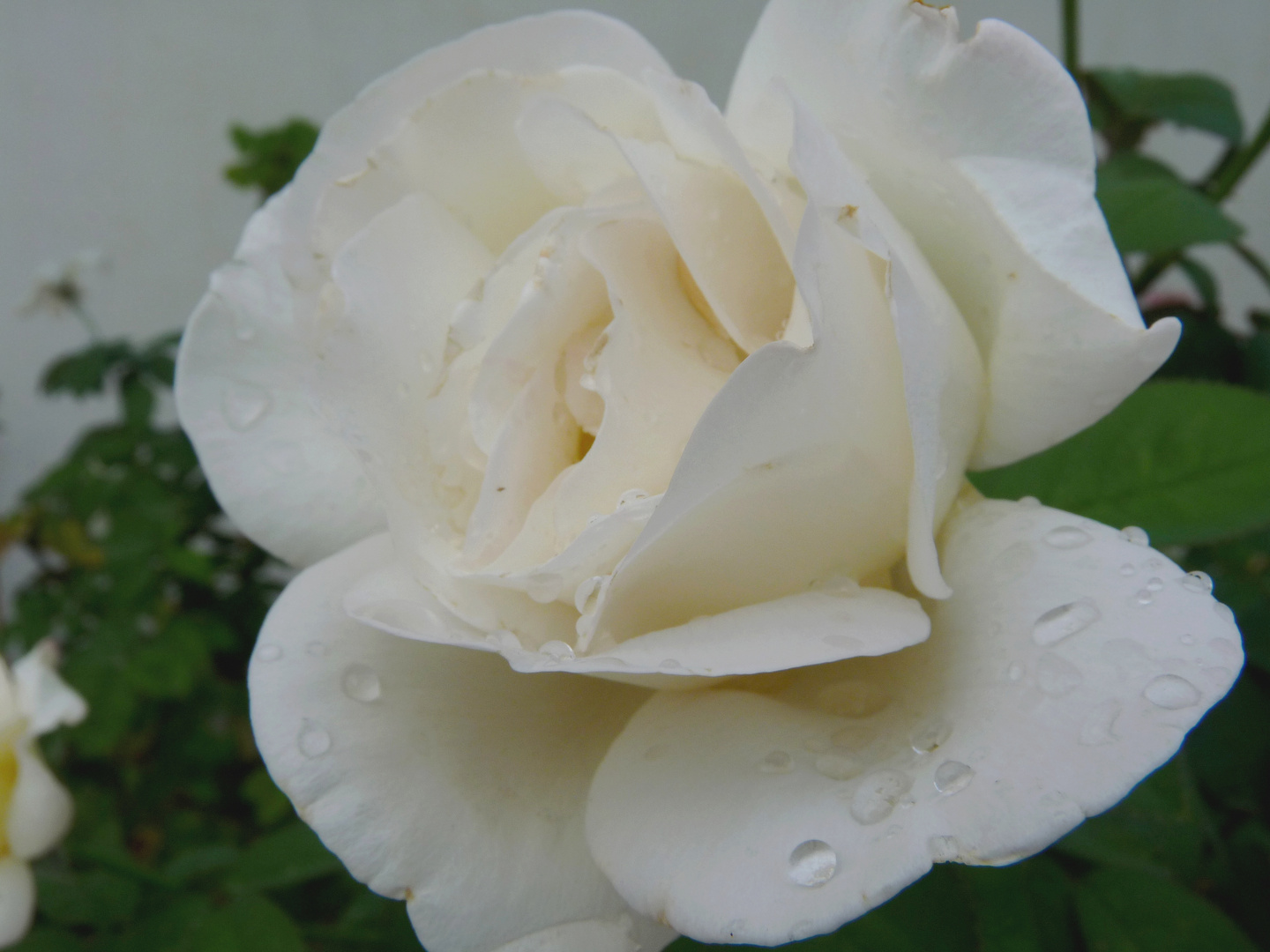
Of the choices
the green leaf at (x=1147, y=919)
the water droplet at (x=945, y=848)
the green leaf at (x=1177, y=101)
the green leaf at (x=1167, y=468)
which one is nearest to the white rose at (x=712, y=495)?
the water droplet at (x=945, y=848)

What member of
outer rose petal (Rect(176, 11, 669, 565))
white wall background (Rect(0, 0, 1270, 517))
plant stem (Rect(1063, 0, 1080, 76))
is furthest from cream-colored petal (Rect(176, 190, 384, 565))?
white wall background (Rect(0, 0, 1270, 517))

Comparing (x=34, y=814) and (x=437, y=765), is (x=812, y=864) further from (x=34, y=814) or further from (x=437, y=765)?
(x=34, y=814)

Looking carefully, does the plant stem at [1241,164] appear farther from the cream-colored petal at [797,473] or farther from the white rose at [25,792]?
the white rose at [25,792]

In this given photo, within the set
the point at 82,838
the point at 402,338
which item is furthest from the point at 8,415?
the point at 402,338

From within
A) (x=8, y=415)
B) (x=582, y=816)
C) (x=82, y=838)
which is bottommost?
(x=82, y=838)

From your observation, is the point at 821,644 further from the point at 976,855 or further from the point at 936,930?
the point at 936,930
